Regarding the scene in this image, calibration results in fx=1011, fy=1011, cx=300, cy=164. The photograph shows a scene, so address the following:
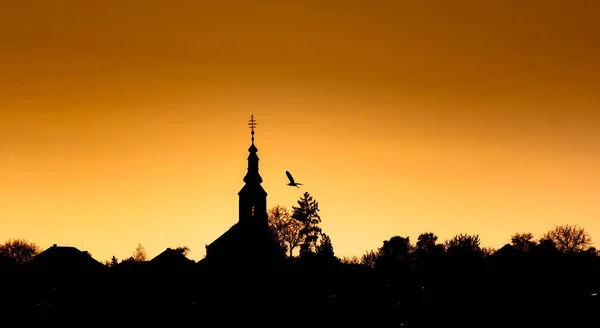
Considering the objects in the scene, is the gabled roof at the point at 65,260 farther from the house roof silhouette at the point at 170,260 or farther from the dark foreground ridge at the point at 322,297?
the dark foreground ridge at the point at 322,297

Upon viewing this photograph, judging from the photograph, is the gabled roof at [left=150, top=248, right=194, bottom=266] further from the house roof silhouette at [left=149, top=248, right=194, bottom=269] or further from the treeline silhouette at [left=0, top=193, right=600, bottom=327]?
the treeline silhouette at [left=0, top=193, right=600, bottom=327]

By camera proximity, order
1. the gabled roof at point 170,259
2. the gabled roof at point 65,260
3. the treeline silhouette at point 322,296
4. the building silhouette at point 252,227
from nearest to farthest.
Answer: the treeline silhouette at point 322,296 → the gabled roof at point 170,259 → the building silhouette at point 252,227 → the gabled roof at point 65,260

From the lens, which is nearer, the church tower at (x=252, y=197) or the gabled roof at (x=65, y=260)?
the church tower at (x=252, y=197)

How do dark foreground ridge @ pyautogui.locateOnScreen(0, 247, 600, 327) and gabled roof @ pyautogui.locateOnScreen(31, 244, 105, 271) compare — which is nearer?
dark foreground ridge @ pyautogui.locateOnScreen(0, 247, 600, 327)

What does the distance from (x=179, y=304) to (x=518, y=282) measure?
26699 millimetres

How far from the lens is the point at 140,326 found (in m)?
70.1

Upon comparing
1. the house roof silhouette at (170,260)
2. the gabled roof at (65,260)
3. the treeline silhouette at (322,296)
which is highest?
the gabled roof at (65,260)

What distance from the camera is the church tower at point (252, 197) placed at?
108250mm

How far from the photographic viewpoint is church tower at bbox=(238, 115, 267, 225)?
355ft

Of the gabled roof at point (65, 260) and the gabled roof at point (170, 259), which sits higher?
the gabled roof at point (65, 260)

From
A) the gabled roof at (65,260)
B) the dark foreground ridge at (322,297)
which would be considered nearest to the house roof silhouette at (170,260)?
the gabled roof at (65,260)

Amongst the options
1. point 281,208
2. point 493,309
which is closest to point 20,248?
point 281,208

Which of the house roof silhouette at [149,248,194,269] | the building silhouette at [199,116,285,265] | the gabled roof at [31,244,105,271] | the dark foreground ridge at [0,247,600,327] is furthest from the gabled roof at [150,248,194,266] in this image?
the dark foreground ridge at [0,247,600,327]

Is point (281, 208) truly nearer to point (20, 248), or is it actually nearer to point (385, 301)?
point (20, 248)
